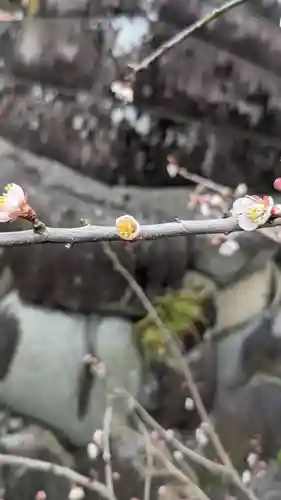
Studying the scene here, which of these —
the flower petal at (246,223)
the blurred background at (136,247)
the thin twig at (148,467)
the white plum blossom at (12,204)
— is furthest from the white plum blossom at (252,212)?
the thin twig at (148,467)

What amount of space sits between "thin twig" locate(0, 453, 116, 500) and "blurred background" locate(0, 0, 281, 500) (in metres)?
0.03

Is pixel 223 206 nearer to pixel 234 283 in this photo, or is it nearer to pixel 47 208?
pixel 234 283

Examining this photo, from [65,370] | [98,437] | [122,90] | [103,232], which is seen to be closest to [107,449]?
[98,437]

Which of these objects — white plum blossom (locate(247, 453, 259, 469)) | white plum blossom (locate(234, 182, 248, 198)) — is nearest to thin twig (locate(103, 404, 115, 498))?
white plum blossom (locate(247, 453, 259, 469))

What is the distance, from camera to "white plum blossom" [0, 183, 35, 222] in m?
0.38

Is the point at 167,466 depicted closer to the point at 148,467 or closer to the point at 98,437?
the point at 148,467

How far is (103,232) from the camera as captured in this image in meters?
0.41

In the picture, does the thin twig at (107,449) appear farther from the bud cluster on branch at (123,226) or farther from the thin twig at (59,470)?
the bud cluster on branch at (123,226)

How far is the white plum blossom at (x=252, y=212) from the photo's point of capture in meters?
0.41

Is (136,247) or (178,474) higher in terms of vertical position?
(136,247)

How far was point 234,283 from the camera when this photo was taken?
1.21 m

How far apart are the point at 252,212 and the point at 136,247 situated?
0.76m

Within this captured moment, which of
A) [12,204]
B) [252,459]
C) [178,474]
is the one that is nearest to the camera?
[12,204]

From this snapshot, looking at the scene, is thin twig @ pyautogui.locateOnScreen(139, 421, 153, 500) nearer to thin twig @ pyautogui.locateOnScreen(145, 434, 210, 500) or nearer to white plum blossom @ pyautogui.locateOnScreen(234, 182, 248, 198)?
thin twig @ pyautogui.locateOnScreen(145, 434, 210, 500)
